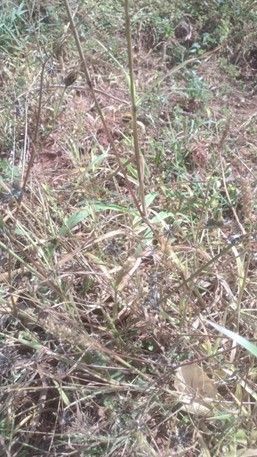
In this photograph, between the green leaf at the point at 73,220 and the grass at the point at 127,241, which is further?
the green leaf at the point at 73,220

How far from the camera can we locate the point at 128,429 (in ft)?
4.91

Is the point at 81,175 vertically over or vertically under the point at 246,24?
A: under

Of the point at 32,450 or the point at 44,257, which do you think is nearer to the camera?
the point at 32,450

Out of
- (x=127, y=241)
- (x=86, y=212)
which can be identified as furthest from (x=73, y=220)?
(x=127, y=241)

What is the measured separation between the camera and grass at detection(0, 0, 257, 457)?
61.9 inches

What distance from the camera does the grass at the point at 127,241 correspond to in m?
1.57

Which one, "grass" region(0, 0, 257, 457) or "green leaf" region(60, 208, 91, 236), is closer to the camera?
"grass" region(0, 0, 257, 457)

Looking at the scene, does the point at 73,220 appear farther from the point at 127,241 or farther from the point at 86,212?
the point at 127,241

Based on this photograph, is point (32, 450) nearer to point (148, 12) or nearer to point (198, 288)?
point (198, 288)

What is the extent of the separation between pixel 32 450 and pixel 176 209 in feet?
2.67

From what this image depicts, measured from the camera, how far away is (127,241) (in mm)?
1926

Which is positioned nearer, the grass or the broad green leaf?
the grass

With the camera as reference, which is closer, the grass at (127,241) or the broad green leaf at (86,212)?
the grass at (127,241)

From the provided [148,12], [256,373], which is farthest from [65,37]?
[256,373]
